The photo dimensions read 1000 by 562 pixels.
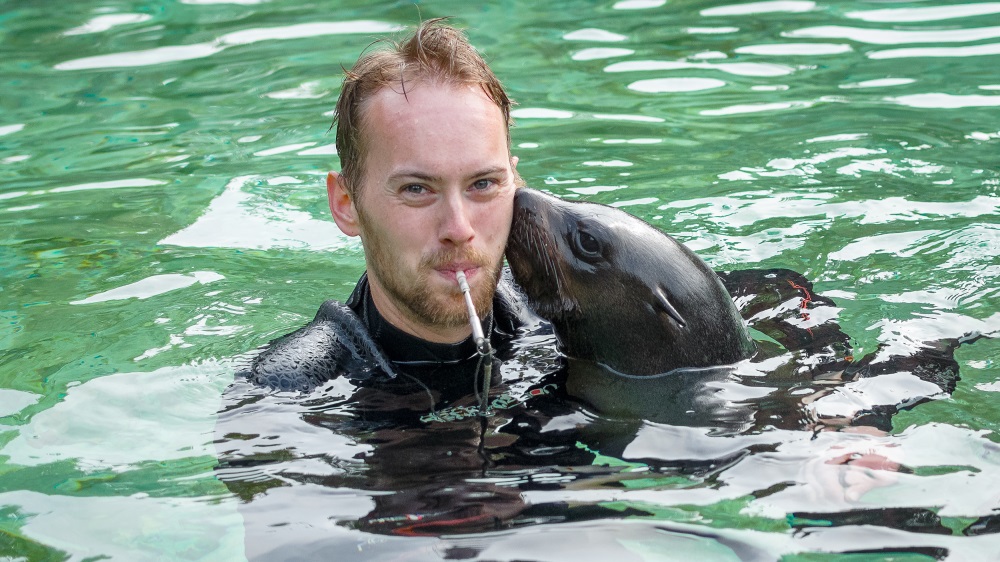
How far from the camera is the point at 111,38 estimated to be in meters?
10.6

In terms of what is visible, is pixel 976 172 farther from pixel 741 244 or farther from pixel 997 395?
pixel 997 395

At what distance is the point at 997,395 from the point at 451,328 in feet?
6.89

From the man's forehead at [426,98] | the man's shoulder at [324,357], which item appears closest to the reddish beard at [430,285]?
the man's shoulder at [324,357]

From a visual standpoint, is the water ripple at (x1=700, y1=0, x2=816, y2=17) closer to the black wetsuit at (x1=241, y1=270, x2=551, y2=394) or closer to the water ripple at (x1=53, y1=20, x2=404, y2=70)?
the water ripple at (x1=53, y1=20, x2=404, y2=70)

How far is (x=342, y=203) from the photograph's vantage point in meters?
4.72

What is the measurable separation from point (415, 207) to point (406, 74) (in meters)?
A: 0.51

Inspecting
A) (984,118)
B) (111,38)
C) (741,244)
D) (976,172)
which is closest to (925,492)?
(741,244)

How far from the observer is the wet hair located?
4.42 m

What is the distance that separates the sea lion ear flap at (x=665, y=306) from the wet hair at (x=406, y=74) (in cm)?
89

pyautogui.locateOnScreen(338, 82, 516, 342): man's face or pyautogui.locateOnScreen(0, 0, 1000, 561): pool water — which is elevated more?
pyautogui.locateOnScreen(338, 82, 516, 342): man's face

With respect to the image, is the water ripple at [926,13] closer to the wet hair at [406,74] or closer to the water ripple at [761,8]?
the water ripple at [761,8]

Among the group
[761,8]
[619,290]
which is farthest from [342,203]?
[761,8]

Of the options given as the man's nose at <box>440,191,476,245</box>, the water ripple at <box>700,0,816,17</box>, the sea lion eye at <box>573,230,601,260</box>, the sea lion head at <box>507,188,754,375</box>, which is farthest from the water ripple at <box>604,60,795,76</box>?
the man's nose at <box>440,191,476,245</box>

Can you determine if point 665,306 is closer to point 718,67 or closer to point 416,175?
point 416,175
